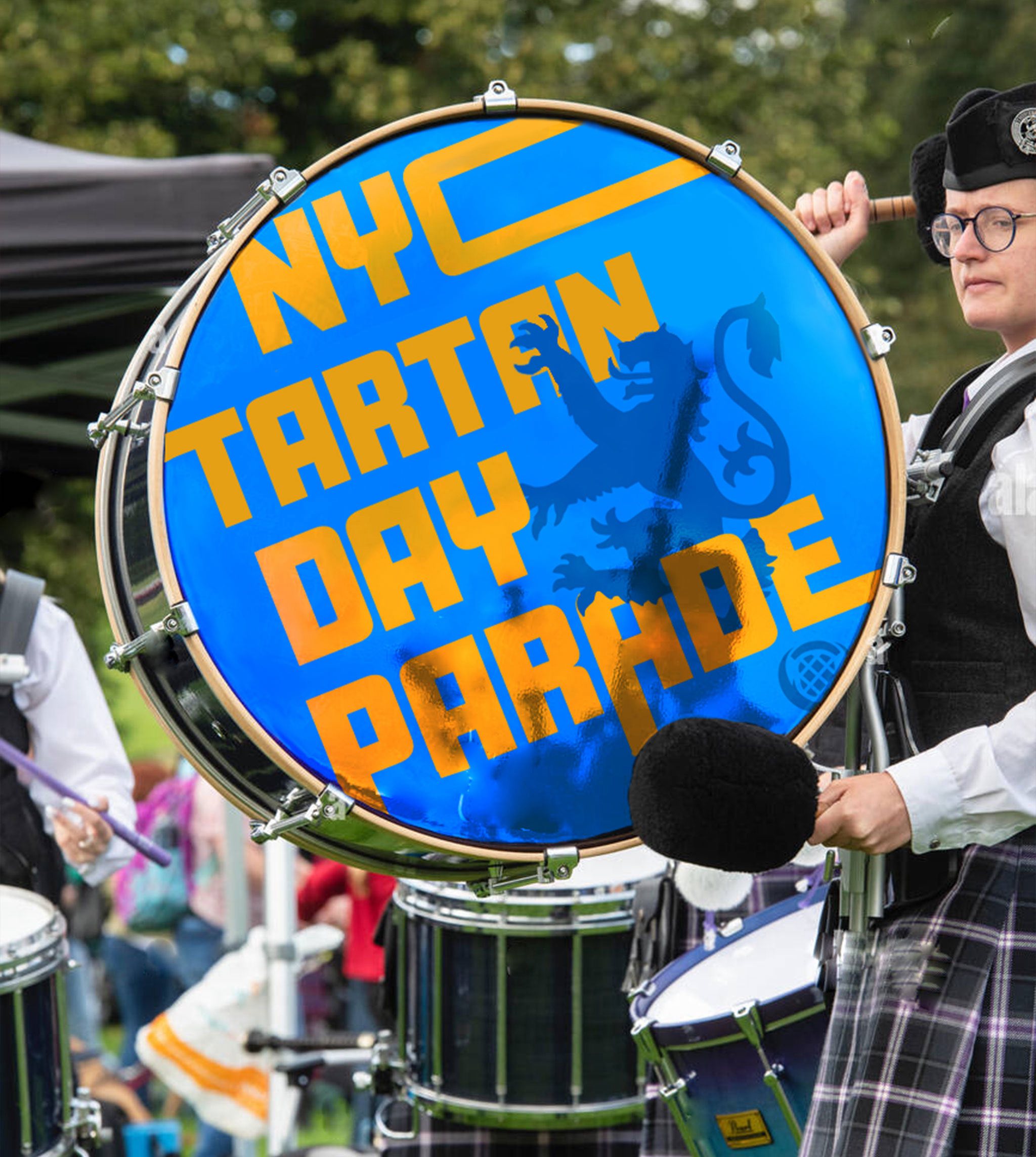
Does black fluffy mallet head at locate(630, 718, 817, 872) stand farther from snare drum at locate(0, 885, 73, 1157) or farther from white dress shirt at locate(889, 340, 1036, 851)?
snare drum at locate(0, 885, 73, 1157)

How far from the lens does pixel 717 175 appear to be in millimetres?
1884

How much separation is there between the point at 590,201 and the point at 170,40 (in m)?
8.15

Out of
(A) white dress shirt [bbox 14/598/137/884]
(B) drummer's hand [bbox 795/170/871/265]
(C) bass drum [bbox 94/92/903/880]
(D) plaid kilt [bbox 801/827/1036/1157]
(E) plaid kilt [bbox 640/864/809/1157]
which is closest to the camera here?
(C) bass drum [bbox 94/92/903/880]

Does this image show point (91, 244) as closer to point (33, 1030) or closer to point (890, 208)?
point (33, 1030)

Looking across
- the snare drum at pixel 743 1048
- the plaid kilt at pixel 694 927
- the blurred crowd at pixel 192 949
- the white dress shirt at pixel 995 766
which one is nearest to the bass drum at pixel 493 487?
the white dress shirt at pixel 995 766

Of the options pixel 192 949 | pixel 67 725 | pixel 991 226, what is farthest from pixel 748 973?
pixel 192 949

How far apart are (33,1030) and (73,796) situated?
0.51m

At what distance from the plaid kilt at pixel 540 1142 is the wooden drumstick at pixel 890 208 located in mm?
2031

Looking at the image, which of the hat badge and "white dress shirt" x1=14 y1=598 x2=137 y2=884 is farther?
"white dress shirt" x1=14 y1=598 x2=137 y2=884

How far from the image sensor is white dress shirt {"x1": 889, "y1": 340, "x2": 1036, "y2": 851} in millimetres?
1816

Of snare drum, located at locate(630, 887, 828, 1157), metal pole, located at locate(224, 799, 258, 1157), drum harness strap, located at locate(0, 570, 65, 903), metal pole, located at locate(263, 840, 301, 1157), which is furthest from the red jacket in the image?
snare drum, located at locate(630, 887, 828, 1157)

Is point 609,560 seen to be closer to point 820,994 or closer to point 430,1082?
point 820,994

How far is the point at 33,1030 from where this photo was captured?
301 cm

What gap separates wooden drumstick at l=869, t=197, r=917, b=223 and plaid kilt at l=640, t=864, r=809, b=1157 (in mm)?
1191
